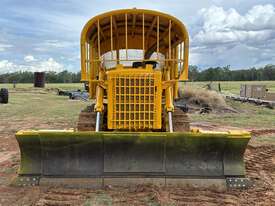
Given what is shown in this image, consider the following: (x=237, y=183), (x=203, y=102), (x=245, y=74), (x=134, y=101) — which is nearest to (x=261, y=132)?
(x=237, y=183)

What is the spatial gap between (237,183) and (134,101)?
194cm

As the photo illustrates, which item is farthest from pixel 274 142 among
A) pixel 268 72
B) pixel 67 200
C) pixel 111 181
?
pixel 268 72

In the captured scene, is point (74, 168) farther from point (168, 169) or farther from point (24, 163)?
point (168, 169)

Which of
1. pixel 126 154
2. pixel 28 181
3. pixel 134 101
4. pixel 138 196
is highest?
pixel 134 101

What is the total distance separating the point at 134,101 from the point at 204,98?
51.2 ft

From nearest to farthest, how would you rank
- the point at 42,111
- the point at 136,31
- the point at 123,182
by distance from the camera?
the point at 123,182, the point at 136,31, the point at 42,111

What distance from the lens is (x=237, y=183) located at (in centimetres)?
597

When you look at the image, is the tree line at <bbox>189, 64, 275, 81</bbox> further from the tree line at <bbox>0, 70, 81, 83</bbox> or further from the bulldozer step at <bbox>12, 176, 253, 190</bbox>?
the bulldozer step at <bbox>12, 176, 253, 190</bbox>

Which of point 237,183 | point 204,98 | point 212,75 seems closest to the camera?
point 237,183

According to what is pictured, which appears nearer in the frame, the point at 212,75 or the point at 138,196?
the point at 138,196

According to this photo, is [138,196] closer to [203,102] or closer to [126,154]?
[126,154]

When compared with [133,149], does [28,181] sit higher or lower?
lower

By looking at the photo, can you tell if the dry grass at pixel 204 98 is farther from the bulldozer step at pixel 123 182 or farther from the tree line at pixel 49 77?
the tree line at pixel 49 77

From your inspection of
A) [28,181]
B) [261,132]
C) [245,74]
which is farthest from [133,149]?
[245,74]
